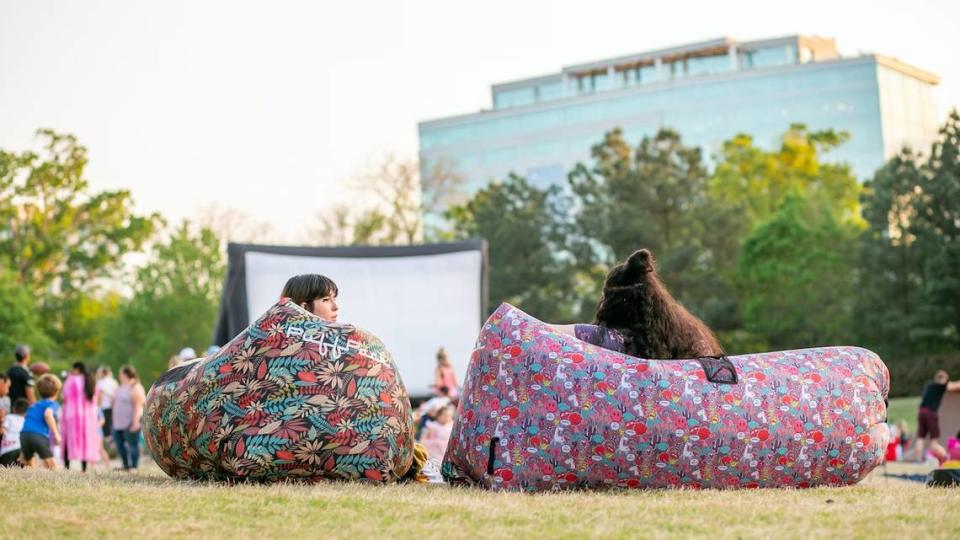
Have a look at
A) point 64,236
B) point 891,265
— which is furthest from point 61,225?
point 891,265

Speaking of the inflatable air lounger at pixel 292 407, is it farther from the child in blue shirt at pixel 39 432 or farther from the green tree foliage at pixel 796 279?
the green tree foliage at pixel 796 279

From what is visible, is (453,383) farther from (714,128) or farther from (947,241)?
(714,128)

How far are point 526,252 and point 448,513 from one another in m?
44.3

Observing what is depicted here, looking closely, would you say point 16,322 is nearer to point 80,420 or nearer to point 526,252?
point 526,252

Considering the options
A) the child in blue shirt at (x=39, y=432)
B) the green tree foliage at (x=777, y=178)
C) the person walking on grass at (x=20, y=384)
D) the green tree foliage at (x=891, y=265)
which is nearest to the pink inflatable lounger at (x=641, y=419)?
the child in blue shirt at (x=39, y=432)

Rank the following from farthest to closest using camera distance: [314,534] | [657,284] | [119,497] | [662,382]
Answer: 1. [657,284]
2. [662,382]
3. [119,497]
4. [314,534]

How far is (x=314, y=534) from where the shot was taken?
5.33 metres

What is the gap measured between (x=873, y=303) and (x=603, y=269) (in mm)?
10359

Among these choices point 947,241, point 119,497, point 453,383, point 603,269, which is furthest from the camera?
point 603,269

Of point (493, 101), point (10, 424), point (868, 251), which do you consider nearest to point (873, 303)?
point (868, 251)

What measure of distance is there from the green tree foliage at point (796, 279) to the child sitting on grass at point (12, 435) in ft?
120

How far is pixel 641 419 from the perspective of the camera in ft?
22.4

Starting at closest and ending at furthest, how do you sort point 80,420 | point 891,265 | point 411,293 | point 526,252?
point 80,420 < point 411,293 < point 891,265 < point 526,252

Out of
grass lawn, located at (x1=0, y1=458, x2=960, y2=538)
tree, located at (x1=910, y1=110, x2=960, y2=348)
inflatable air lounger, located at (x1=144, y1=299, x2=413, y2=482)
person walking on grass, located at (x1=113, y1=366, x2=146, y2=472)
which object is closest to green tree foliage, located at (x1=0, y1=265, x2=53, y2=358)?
person walking on grass, located at (x1=113, y1=366, x2=146, y2=472)
